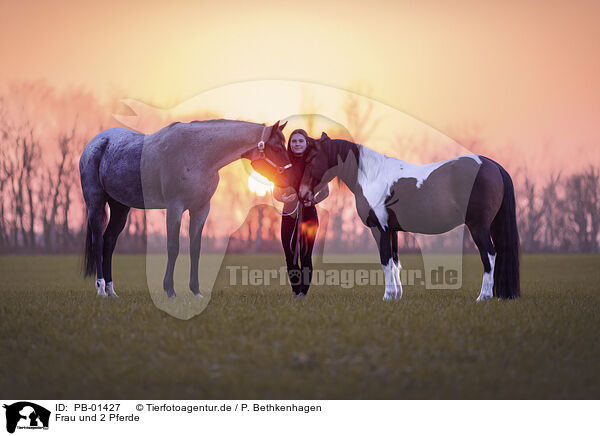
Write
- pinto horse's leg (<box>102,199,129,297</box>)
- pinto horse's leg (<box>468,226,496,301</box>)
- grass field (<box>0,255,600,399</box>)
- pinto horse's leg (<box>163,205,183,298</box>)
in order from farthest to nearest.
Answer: pinto horse's leg (<box>102,199,129,297</box>) < pinto horse's leg (<box>163,205,183,298</box>) < pinto horse's leg (<box>468,226,496,301</box>) < grass field (<box>0,255,600,399</box>)

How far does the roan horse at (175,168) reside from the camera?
8.80 m

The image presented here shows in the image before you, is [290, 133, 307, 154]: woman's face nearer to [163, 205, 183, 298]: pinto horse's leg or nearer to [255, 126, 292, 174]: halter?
[255, 126, 292, 174]: halter

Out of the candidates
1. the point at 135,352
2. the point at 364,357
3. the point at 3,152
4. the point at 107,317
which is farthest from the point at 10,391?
the point at 3,152

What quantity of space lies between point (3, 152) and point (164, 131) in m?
22.5

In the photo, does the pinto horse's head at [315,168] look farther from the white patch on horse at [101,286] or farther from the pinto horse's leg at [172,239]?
the white patch on horse at [101,286]

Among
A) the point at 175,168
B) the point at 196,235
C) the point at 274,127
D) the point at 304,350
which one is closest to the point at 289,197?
the point at 274,127

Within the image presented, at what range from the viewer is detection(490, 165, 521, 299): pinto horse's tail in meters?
8.88

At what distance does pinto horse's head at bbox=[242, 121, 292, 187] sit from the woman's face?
19 centimetres

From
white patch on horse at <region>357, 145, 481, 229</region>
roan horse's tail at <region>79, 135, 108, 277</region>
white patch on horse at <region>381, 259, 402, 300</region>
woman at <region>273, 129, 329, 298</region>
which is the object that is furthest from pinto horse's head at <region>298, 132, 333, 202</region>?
roan horse's tail at <region>79, 135, 108, 277</region>

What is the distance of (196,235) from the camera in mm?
9180

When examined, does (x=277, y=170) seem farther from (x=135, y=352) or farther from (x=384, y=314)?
(x=135, y=352)

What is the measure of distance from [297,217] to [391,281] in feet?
6.57
